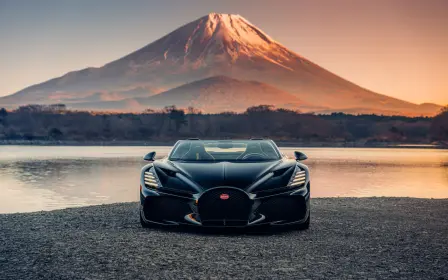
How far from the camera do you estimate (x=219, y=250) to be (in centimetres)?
894

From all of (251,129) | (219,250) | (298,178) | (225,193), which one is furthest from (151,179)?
(251,129)

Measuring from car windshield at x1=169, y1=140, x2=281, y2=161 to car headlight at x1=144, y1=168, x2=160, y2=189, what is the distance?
0.71 meters

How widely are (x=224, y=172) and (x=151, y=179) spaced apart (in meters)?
1.24

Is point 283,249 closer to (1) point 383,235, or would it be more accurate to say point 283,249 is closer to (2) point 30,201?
(1) point 383,235

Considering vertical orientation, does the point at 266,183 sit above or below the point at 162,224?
above

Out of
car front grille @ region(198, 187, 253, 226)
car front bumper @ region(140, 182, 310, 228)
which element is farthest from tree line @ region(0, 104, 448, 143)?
car front grille @ region(198, 187, 253, 226)

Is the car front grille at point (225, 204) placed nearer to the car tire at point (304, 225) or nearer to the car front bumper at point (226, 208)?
the car front bumper at point (226, 208)

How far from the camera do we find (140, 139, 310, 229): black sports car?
10031 millimetres

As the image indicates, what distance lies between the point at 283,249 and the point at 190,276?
2157 mm

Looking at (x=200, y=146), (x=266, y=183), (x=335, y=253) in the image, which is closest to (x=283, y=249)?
(x=335, y=253)

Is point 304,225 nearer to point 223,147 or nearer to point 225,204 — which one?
point 225,204

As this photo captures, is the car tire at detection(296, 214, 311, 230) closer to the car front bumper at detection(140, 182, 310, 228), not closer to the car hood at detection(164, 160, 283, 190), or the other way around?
the car front bumper at detection(140, 182, 310, 228)

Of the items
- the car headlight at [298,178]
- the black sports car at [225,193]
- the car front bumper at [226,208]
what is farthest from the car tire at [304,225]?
the car headlight at [298,178]

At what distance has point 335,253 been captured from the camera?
29.4ft
